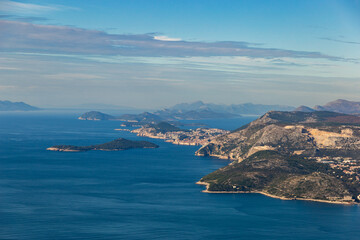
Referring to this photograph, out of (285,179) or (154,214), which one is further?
(285,179)

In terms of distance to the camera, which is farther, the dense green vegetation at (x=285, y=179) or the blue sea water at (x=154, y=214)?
the dense green vegetation at (x=285, y=179)

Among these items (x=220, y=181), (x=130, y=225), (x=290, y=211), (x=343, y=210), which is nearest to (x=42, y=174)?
(x=220, y=181)

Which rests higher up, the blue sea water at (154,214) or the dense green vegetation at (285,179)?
the dense green vegetation at (285,179)

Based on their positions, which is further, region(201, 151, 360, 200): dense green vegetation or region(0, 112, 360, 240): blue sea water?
region(201, 151, 360, 200): dense green vegetation

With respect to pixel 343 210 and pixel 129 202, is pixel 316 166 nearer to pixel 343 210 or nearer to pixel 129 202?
pixel 343 210

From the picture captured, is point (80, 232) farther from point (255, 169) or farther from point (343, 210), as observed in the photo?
point (255, 169)

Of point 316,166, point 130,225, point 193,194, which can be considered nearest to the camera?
point 130,225

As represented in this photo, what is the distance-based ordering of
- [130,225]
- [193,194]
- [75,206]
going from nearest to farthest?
1. [130,225]
2. [75,206]
3. [193,194]

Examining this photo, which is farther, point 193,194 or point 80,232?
point 193,194

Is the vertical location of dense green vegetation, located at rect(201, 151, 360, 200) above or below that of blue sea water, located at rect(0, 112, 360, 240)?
above

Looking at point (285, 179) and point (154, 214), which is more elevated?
point (285, 179)
